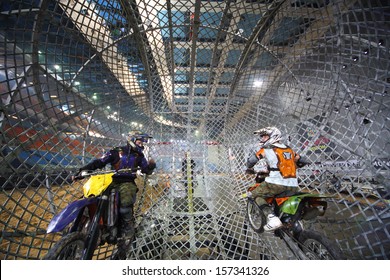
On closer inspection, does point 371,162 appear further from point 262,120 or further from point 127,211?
point 127,211

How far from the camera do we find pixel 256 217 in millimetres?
2775

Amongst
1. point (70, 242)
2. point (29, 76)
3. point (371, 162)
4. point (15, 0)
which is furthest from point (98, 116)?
point (371, 162)

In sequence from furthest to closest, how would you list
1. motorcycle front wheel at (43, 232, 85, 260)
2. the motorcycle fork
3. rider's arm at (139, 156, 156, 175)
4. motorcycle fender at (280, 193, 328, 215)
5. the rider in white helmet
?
rider's arm at (139, 156, 156, 175) < the rider in white helmet < motorcycle fender at (280, 193, 328, 215) < the motorcycle fork < motorcycle front wheel at (43, 232, 85, 260)

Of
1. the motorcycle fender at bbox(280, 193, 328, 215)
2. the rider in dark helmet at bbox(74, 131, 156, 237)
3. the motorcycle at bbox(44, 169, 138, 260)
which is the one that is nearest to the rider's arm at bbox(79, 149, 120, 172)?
the rider in dark helmet at bbox(74, 131, 156, 237)

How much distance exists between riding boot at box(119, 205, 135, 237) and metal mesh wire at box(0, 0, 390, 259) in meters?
0.50

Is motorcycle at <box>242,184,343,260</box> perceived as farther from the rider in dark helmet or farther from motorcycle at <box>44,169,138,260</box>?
motorcycle at <box>44,169,138,260</box>

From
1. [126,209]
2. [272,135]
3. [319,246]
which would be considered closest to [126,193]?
[126,209]

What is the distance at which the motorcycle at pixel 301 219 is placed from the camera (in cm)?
192

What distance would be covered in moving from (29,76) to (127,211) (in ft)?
7.33

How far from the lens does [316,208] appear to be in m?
2.04

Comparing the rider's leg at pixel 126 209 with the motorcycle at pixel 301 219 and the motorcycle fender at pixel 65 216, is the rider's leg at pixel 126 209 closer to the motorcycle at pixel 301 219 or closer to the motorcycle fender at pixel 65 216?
the motorcycle fender at pixel 65 216

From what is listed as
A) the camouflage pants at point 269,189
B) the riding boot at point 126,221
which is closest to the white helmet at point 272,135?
the camouflage pants at point 269,189

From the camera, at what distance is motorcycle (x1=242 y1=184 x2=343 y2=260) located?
1.92 metres

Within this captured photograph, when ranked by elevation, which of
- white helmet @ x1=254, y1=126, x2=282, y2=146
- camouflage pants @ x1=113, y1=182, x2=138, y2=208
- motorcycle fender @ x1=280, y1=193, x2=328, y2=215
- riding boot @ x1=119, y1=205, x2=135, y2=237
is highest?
white helmet @ x1=254, y1=126, x2=282, y2=146
